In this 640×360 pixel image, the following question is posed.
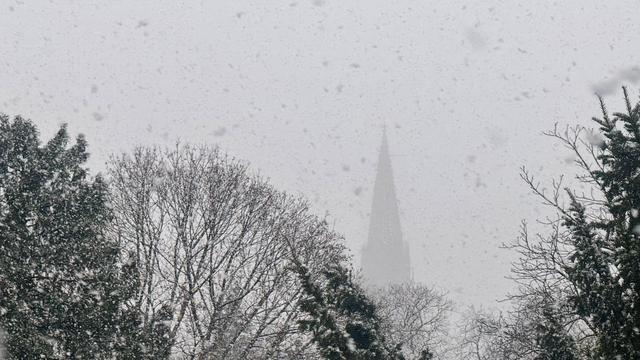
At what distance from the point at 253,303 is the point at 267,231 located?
2.27 meters

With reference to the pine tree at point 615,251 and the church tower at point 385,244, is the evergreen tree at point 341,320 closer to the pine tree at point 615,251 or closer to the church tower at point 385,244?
the pine tree at point 615,251

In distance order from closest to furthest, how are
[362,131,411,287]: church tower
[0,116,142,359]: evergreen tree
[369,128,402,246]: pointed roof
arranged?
[0,116,142,359]: evergreen tree, [362,131,411,287]: church tower, [369,128,402,246]: pointed roof

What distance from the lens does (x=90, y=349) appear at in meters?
10.3

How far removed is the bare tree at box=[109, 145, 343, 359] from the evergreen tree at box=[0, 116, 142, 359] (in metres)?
1.49

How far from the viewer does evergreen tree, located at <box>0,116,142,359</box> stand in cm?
1038

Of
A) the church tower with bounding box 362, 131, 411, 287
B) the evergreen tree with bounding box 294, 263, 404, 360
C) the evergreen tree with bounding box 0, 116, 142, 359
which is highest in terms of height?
the church tower with bounding box 362, 131, 411, 287

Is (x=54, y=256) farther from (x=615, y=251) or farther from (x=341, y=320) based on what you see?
(x=615, y=251)

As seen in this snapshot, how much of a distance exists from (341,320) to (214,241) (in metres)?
9.32


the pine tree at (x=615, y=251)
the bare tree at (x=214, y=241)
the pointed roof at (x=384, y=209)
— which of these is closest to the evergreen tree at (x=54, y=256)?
the bare tree at (x=214, y=241)

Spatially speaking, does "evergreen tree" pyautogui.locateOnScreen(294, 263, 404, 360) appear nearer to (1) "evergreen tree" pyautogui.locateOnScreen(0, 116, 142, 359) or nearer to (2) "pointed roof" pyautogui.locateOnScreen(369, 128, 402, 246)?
(1) "evergreen tree" pyautogui.locateOnScreen(0, 116, 142, 359)

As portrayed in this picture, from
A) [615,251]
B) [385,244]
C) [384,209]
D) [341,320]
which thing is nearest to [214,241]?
[341,320]

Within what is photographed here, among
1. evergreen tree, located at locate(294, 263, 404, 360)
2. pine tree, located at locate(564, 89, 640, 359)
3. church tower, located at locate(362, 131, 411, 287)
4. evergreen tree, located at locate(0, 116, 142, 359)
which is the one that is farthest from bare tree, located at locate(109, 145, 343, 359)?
church tower, located at locate(362, 131, 411, 287)

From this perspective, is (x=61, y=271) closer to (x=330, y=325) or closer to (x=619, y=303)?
(x=330, y=325)

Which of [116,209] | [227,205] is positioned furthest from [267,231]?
[116,209]
